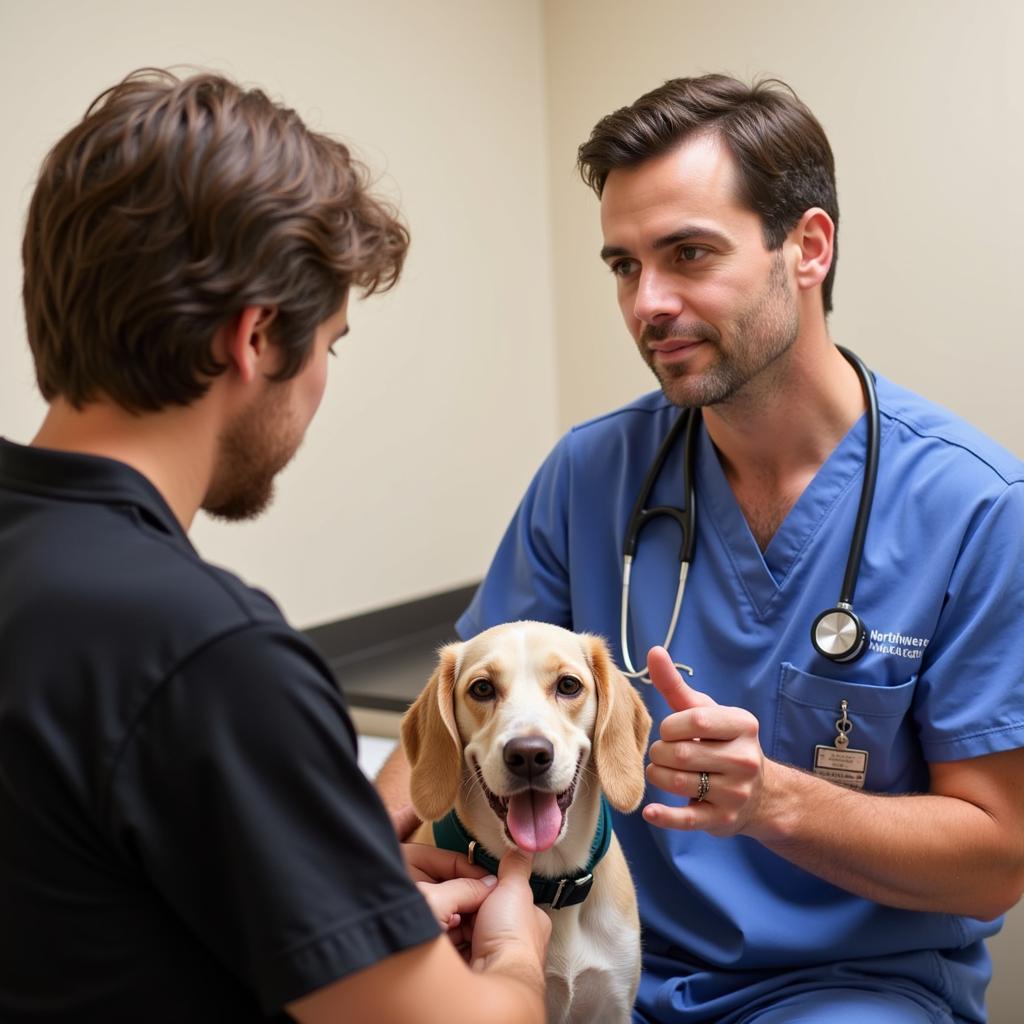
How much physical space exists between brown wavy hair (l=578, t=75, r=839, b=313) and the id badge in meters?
0.66

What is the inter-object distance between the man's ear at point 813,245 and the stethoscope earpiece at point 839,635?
488mm

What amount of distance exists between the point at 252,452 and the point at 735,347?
0.79 metres

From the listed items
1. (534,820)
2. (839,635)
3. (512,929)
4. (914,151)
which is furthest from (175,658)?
(914,151)

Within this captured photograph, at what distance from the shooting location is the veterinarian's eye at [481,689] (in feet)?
4.02

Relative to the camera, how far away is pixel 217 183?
787 millimetres

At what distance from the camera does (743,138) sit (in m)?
1.52

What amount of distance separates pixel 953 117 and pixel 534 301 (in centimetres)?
115

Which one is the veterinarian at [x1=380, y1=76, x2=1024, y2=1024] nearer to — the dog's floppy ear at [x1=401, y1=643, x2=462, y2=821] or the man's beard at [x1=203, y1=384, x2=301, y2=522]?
the dog's floppy ear at [x1=401, y1=643, x2=462, y2=821]

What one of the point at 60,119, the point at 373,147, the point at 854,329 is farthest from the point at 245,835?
the point at 854,329

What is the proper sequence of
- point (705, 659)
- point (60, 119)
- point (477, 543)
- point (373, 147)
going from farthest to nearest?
point (477, 543) → point (373, 147) → point (60, 119) → point (705, 659)

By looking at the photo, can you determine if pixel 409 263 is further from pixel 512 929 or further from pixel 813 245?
pixel 512 929

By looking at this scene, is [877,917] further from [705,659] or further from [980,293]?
[980,293]

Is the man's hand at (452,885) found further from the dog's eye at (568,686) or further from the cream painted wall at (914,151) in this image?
the cream painted wall at (914,151)

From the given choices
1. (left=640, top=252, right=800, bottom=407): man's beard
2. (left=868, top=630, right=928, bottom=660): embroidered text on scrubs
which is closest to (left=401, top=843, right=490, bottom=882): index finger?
(left=868, top=630, right=928, bottom=660): embroidered text on scrubs
